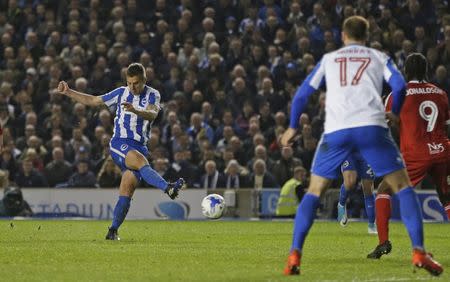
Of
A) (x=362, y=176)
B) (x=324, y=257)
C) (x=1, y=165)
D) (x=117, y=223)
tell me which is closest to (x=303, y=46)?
(x=1, y=165)

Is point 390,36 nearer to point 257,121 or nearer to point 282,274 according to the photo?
point 257,121

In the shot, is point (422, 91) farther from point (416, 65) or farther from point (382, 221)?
point (382, 221)

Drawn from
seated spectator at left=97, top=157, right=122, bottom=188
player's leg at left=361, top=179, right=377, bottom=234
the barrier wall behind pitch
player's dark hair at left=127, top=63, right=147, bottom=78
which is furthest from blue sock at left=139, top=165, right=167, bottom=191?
seated spectator at left=97, top=157, right=122, bottom=188

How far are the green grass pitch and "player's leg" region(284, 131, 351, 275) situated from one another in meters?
0.22

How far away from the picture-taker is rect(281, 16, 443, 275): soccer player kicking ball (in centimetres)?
973

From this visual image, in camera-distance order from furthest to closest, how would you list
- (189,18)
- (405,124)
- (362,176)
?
1. (189,18)
2. (362,176)
3. (405,124)

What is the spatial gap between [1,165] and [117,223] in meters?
10.1

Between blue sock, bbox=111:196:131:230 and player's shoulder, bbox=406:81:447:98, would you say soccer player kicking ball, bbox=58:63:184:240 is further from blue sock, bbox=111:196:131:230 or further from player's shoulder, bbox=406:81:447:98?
player's shoulder, bbox=406:81:447:98

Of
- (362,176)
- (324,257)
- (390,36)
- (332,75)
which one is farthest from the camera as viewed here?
(390,36)

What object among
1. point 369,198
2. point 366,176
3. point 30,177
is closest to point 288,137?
point 366,176

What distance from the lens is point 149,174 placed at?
14.9 metres

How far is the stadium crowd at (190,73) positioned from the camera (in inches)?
946

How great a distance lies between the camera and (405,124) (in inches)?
514

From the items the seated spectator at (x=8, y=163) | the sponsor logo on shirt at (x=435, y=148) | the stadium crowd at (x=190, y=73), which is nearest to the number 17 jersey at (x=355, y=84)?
the sponsor logo on shirt at (x=435, y=148)
